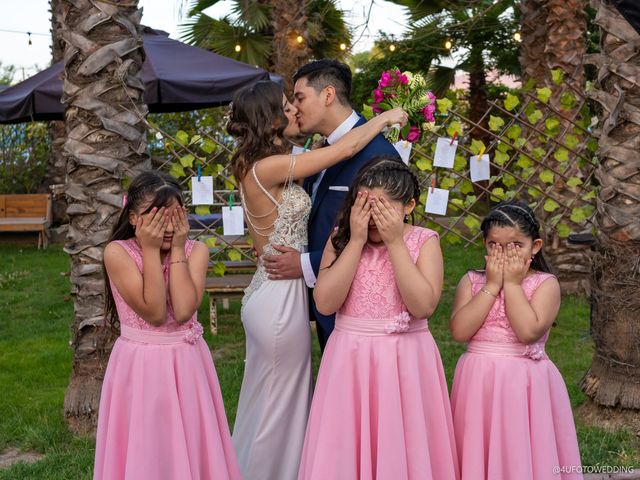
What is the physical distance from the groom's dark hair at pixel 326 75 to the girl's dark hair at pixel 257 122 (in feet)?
0.71

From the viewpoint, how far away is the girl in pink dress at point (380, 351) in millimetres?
3037

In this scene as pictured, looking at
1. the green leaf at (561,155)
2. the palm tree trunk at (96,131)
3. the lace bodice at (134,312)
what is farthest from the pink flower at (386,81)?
the green leaf at (561,155)

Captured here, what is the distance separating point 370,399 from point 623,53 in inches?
115

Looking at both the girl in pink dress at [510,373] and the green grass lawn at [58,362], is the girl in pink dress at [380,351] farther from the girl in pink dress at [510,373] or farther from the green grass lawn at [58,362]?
the green grass lawn at [58,362]

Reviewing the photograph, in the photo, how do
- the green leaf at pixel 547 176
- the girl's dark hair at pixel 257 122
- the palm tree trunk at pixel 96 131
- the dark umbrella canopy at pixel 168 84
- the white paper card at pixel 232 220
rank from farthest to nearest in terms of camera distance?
the dark umbrella canopy at pixel 168 84
the green leaf at pixel 547 176
the white paper card at pixel 232 220
the palm tree trunk at pixel 96 131
the girl's dark hair at pixel 257 122

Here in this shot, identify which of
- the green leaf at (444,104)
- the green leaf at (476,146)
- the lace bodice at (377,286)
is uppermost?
the green leaf at (444,104)

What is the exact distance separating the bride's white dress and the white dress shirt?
111 mm

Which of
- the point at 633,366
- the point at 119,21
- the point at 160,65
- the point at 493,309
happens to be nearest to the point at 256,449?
the point at 493,309

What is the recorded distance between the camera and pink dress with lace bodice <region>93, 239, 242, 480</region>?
3.17m

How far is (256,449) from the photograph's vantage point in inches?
150

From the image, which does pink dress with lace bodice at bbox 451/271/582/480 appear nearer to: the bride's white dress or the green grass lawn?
the bride's white dress

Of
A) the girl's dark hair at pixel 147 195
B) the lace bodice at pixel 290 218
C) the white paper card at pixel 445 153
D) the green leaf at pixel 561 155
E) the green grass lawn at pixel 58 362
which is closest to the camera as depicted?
the girl's dark hair at pixel 147 195

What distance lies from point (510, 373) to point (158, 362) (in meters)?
1.40

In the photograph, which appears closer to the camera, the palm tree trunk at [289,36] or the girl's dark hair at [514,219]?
the girl's dark hair at [514,219]
